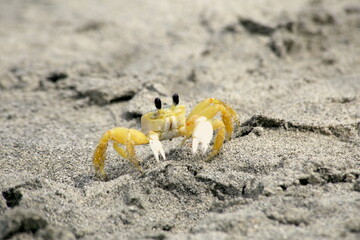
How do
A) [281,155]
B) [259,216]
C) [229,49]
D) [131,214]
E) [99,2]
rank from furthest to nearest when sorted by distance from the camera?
[99,2], [229,49], [281,155], [131,214], [259,216]

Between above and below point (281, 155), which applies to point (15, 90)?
above

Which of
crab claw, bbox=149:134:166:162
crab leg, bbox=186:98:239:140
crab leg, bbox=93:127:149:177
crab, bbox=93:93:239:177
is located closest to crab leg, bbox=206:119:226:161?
crab, bbox=93:93:239:177

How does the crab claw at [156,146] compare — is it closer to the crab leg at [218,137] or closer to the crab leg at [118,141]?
the crab leg at [118,141]

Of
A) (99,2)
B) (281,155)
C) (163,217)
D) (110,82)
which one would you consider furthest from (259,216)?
(99,2)

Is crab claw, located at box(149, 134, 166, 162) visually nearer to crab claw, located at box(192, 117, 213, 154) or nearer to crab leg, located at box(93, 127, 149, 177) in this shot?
crab leg, located at box(93, 127, 149, 177)

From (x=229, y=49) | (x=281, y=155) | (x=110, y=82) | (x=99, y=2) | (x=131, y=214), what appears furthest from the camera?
(x=99, y=2)

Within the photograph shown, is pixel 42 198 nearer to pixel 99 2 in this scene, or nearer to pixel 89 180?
pixel 89 180

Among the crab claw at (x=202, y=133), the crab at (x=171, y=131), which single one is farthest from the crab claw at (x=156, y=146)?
the crab claw at (x=202, y=133)

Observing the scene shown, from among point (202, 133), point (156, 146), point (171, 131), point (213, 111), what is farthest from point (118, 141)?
point (213, 111)
